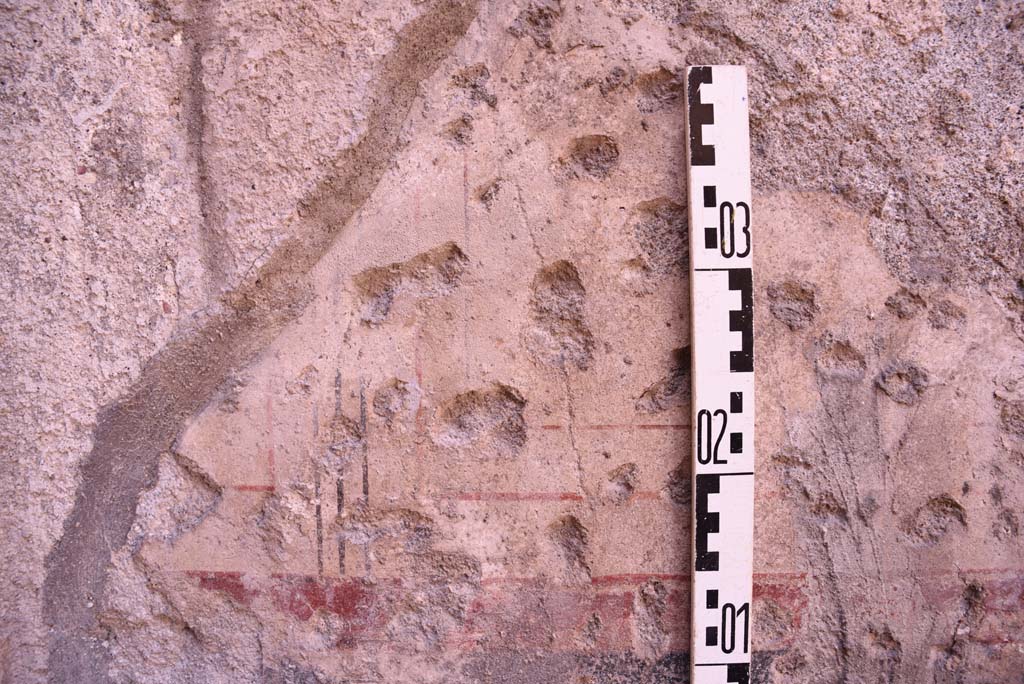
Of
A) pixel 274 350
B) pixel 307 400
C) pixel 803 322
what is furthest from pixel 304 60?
pixel 803 322

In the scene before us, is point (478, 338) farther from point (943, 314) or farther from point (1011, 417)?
point (1011, 417)

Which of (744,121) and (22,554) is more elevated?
(744,121)

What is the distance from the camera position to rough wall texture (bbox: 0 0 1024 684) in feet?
4.32

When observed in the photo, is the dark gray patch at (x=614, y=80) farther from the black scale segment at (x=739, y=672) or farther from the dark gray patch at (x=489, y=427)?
the black scale segment at (x=739, y=672)

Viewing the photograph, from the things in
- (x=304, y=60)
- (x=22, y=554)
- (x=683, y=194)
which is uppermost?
(x=304, y=60)

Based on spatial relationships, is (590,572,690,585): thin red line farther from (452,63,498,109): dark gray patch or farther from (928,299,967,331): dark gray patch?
(452,63,498,109): dark gray patch

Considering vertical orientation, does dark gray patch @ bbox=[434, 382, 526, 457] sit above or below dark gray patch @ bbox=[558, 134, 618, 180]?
below

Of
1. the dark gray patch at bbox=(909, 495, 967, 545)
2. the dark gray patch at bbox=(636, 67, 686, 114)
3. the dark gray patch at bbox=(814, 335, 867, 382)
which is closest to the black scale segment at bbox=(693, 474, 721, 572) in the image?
the dark gray patch at bbox=(814, 335, 867, 382)

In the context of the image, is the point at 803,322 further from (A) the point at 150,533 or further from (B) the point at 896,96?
(A) the point at 150,533

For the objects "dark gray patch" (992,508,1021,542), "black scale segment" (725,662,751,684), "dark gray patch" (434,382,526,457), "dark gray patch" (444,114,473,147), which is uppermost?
"dark gray patch" (444,114,473,147)

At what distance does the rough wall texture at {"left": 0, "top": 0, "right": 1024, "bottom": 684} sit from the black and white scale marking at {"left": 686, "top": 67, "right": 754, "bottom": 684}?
46 millimetres

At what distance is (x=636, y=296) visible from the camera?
4.44 feet

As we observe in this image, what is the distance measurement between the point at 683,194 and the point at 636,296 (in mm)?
261

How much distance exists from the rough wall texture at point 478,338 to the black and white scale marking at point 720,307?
5 centimetres
